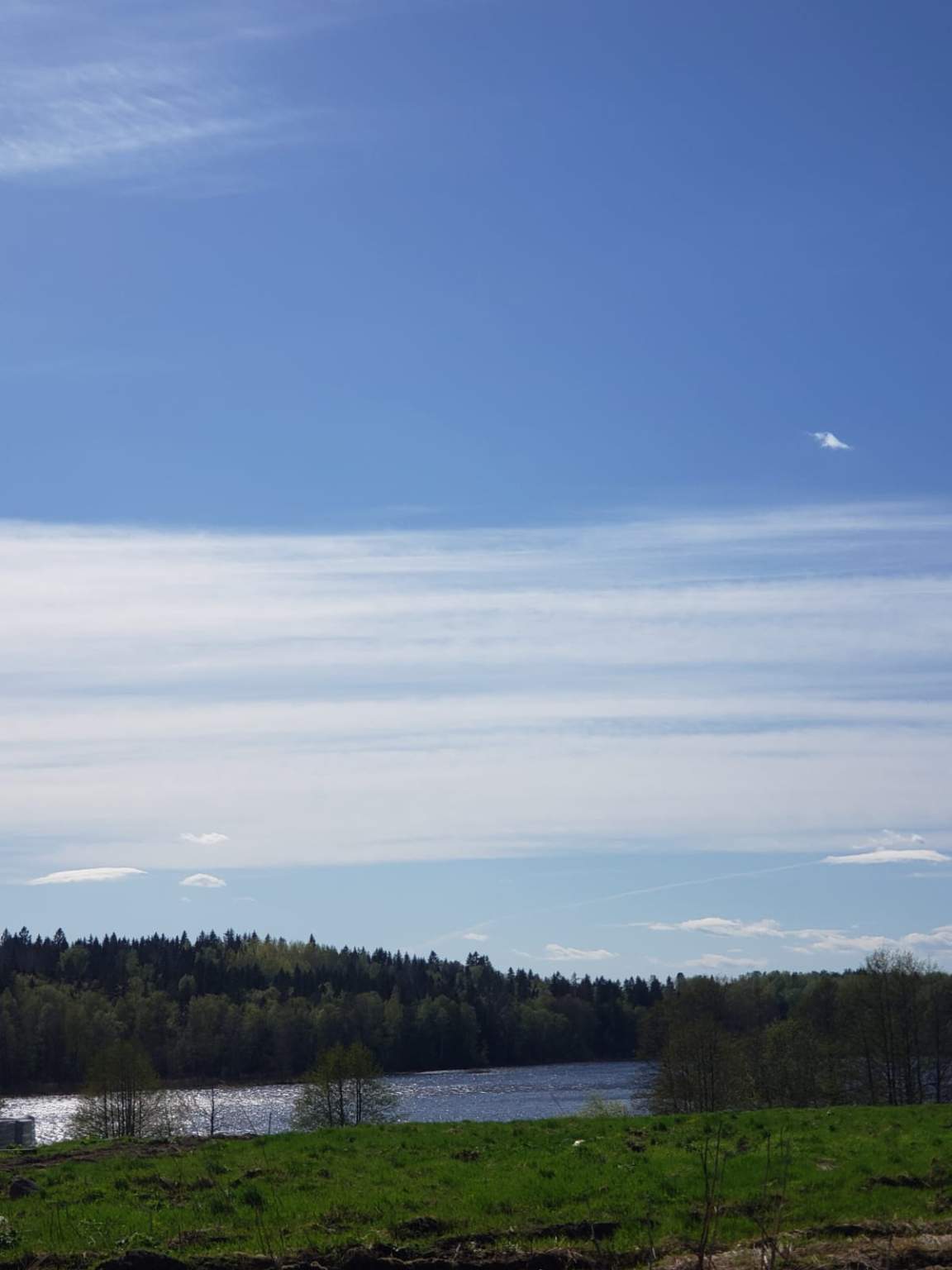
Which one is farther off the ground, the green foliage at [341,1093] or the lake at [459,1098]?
the green foliage at [341,1093]

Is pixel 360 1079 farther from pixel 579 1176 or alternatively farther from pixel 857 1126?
pixel 579 1176

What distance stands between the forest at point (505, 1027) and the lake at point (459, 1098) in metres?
4.90

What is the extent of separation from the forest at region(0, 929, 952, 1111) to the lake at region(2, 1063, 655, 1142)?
16.1 feet

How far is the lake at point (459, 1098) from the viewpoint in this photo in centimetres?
7350

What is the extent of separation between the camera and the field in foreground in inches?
598

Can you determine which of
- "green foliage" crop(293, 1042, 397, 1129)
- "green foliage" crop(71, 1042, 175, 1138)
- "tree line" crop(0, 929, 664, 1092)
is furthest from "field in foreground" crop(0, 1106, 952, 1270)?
"tree line" crop(0, 929, 664, 1092)

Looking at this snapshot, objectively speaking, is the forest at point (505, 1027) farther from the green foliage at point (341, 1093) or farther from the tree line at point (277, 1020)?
the green foliage at point (341, 1093)

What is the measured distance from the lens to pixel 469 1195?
18.0 meters

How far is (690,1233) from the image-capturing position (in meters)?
15.5

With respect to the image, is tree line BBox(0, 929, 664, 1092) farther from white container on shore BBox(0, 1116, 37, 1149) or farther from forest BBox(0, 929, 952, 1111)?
white container on shore BBox(0, 1116, 37, 1149)

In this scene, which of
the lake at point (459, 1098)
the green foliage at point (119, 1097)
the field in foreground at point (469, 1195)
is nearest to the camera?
the field in foreground at point (469, 1195)

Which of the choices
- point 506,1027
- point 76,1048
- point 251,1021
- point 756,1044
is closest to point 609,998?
point 506,1027

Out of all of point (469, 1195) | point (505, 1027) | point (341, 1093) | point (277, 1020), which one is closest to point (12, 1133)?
point (341, 1093)

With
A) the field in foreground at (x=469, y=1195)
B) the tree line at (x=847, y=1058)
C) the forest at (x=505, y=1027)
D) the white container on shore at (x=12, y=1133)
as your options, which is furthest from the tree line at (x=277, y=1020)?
the field in foreground at (x=469, y=1195)
